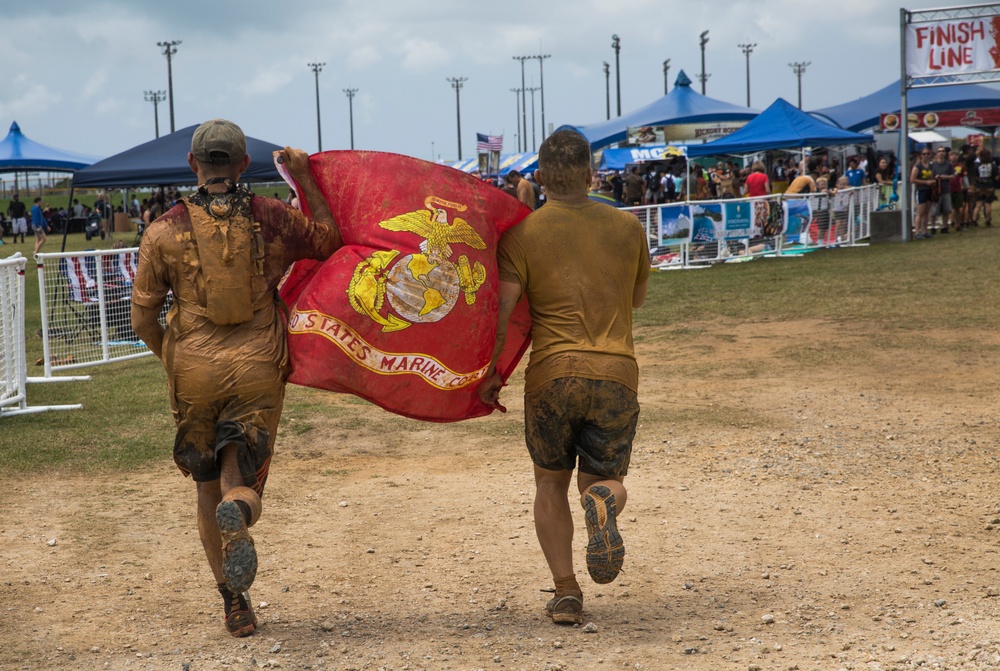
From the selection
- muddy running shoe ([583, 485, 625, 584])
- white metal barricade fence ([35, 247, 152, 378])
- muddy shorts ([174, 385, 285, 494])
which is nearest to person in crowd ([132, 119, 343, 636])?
muddy shorts ([174, 385, 285, 494])

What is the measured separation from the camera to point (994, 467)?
251 inches

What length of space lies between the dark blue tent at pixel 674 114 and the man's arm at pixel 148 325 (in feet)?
118

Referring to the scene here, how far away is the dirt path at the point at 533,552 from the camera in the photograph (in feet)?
13.0

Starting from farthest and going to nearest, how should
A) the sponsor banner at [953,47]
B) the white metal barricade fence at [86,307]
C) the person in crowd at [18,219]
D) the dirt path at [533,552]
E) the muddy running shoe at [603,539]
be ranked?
the person in crowd at [18,219]
the sponsor banner at [953,47]
the white metal barricade fence at [86,307]
the dirt path at [533,552]
the muddy running shoe at [603,539]

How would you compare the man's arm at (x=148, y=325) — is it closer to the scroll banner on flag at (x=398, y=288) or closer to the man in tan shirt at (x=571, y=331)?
the scroll banner on flag at (x=398, y=288)

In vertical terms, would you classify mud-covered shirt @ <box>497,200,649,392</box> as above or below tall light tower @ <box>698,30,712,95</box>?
below

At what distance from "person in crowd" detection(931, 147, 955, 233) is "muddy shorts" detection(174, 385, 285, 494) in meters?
21.8

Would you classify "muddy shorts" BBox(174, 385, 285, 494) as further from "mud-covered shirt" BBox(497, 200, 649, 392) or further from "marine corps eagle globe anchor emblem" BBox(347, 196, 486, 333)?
"mud-covered shirt" BBox(497, 200, 649, 392)

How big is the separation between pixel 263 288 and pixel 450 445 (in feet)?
12.4

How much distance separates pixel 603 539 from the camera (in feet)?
12.3

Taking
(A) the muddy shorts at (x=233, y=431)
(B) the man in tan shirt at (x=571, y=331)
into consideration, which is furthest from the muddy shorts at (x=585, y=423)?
(A) the muddy shorts at (x=233, y=431)

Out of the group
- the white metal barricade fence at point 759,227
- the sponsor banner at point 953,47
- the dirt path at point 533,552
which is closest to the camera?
the dirt path at point 533,552

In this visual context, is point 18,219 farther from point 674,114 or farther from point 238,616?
point 238,616

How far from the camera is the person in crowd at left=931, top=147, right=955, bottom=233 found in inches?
913
